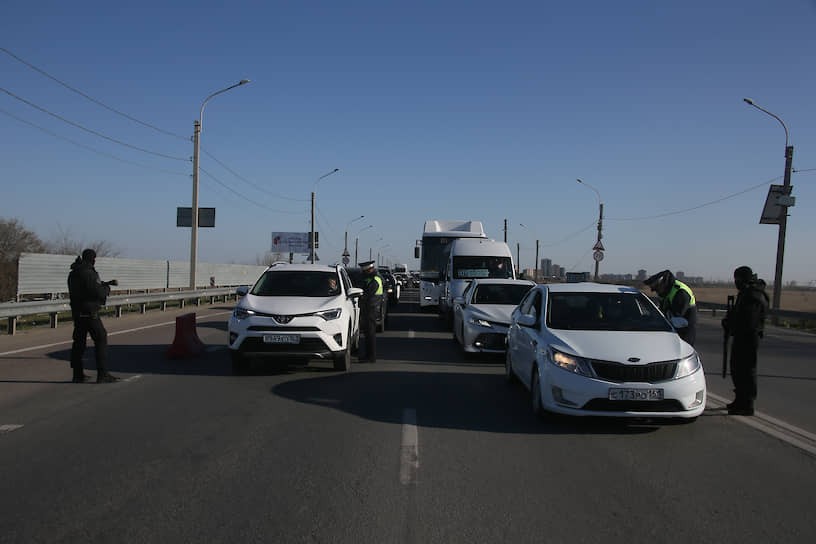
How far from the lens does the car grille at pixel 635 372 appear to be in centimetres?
625

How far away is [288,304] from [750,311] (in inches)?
250

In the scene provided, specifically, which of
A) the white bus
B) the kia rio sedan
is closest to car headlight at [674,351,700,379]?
the kia rio sedan

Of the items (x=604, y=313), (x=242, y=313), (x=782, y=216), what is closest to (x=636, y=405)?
(x=604, y=313)

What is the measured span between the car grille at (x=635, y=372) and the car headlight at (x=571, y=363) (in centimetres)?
10

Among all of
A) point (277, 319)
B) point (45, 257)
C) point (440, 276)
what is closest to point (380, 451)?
point (277, 319)

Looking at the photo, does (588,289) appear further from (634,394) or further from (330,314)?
(330,314)

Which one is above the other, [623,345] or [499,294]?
[499,294]

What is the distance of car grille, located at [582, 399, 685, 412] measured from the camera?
6184mm

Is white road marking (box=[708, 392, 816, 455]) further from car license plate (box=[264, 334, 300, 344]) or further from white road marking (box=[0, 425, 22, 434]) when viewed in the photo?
white road marking (box=[0, 425, 22, 434])

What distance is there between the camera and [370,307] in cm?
1147

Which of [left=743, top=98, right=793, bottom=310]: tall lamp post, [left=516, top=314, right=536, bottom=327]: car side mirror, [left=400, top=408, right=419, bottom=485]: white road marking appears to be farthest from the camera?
[left=743, top=98, right=793, bottom=310]: tall lamp post

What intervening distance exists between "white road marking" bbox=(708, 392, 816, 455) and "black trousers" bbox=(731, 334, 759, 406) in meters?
0.24

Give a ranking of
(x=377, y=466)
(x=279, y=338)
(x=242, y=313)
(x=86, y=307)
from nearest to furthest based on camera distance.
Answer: (x=377, y=466), (x=86, y=307), (x=279, y=338), (x=242, y=313)

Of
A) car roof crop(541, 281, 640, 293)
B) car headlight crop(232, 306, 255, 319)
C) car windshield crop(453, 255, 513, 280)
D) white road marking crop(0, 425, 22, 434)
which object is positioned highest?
car windshield crop(453, 255, 513, 280)
